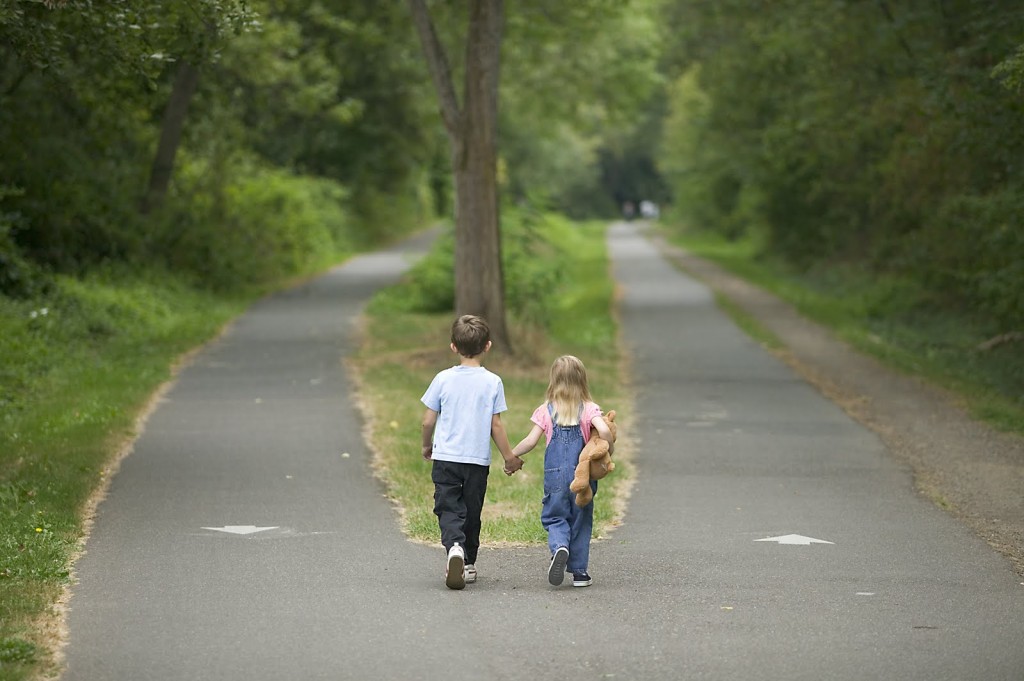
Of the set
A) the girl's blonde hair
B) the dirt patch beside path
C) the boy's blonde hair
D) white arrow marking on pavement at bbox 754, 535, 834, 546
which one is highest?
the boy's blonde hair

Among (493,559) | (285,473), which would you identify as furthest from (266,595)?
(285,473)

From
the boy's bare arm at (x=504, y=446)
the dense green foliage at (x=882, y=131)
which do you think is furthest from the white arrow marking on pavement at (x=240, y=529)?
the dense green foliage at (x=882, y=131)

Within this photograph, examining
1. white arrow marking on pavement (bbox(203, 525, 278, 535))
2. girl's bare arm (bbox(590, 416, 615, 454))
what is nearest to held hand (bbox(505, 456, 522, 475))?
girl's bare arm (bbox(590, 416, 615, 454))

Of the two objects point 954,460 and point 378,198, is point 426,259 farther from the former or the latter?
point 378,198

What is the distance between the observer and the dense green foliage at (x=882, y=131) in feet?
62.3

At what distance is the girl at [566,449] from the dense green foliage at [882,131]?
672 centimetres

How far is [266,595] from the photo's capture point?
7.87 meters

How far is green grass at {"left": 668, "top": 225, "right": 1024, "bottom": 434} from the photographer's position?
18688 millimetres

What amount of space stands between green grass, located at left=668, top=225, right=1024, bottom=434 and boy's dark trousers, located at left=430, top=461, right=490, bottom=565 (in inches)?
350

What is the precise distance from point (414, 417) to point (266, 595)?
7465 mm

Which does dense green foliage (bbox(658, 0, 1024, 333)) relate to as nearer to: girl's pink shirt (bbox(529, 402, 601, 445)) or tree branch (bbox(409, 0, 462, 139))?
tree branch (bbox(409, 0, 462, 139))

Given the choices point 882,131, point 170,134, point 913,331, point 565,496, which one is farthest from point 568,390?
point 170,134

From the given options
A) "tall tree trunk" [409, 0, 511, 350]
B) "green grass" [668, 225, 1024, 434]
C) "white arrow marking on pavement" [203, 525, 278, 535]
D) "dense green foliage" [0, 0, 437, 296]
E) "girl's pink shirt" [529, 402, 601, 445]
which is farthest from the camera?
"tall tree trunk" [409, 0, 511, 350]

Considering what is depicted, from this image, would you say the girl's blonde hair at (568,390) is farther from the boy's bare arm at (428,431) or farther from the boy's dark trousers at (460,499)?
the boy's bare arm at (428,431)
